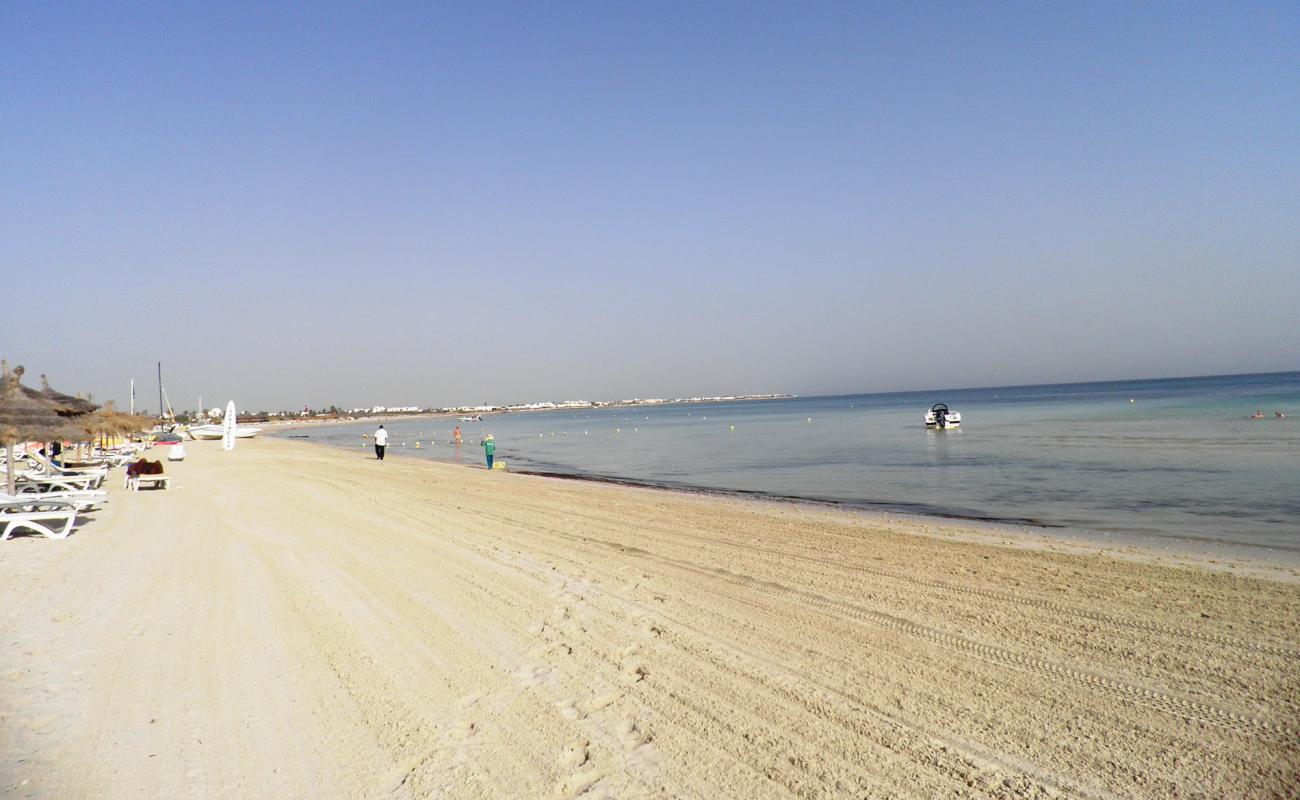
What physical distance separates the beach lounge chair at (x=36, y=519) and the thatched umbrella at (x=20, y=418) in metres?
2.42

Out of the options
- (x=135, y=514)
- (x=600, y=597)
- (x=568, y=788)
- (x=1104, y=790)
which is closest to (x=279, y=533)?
(x=135, y=514)

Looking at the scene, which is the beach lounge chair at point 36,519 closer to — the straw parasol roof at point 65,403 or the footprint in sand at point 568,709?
the straw parasol roof at point 65,403

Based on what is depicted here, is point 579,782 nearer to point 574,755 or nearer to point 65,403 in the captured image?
point 574,755

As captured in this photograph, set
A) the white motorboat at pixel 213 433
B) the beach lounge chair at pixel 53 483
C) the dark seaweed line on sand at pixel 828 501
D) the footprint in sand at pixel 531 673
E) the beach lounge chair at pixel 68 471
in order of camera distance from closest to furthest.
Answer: the footprint in sand at pixel 531 673 → the dark seaweed line on sand at pixel 828 501 → the beach lounge chair at pixel 53 483 → the beach lounge chair at pixel 68 471 → the white motorboat at pixel 213 433

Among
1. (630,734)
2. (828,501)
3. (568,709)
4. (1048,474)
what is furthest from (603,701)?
(1048,474)

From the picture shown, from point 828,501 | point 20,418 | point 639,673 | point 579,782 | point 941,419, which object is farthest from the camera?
point 941,419

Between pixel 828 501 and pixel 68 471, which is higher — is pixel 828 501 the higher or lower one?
the lower one

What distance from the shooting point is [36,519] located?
10.2 meters

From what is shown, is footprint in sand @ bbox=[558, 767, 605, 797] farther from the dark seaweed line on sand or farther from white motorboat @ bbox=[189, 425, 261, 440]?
white motorboat @ bbox=[189, 425, 261, 440]

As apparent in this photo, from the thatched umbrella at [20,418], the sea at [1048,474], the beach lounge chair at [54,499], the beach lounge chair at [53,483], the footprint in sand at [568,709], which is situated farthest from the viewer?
the beach lounge chair at [53,483]

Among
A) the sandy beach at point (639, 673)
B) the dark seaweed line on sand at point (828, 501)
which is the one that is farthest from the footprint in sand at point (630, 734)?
the dark seaweed line on sand at point (828, 501)

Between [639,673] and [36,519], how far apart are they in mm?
10399

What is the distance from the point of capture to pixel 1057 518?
1221 cm

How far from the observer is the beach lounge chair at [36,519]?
32.3 feet
